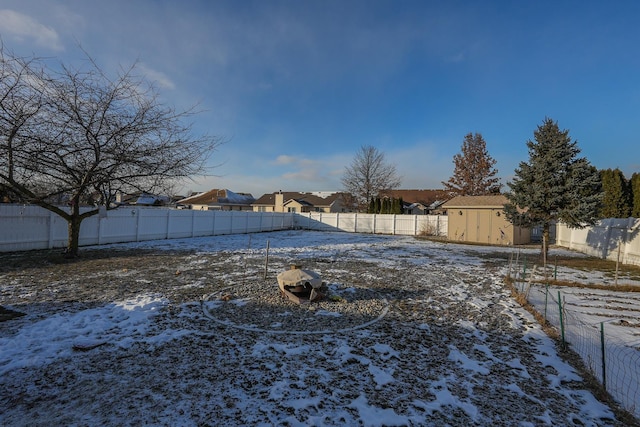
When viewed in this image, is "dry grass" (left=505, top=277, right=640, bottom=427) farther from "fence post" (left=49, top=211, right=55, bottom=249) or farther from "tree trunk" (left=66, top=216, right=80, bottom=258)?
"fence post" (left=49, top=211, right=55, bottom=249)

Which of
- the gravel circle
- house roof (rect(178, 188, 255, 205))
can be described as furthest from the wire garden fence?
house roof (rect(178, 188, 255, 205))

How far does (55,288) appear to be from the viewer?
21.7 ft

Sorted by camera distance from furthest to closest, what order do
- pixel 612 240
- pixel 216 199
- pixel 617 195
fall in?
1. pixel 216 199
2. pixel 617 195
3. pixel 612 240

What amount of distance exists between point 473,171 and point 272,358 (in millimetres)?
34436

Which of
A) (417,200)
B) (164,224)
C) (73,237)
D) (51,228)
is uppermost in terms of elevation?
(417,200)

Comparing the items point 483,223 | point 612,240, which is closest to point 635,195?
point 612,240

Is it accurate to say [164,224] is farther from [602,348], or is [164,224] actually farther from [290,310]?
[602,348]

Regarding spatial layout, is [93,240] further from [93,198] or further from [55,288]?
[55,288]

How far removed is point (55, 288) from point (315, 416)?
267 inches

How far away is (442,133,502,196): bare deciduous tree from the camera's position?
32.8 m

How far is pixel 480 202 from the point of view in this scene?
2033 cm

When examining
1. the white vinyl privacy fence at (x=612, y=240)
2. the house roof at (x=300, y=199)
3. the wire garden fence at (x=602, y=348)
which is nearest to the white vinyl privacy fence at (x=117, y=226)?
the wire garden fence at (x=602, y=348)

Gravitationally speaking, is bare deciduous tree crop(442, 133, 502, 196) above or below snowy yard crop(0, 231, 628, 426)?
above

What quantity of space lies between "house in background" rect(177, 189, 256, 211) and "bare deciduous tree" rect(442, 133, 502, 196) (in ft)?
92.8
